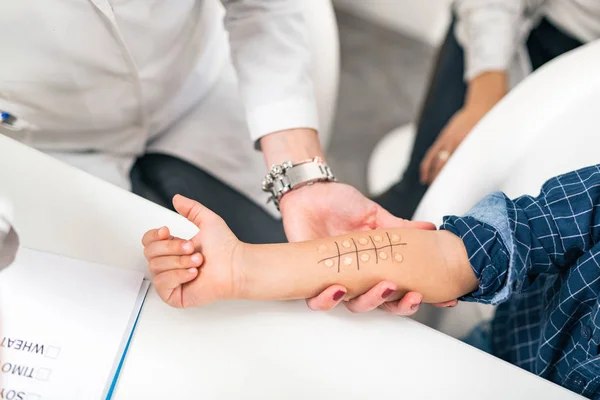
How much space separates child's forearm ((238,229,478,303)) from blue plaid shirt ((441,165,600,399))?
0.02 m

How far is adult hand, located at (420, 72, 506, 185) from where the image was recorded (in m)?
0.93

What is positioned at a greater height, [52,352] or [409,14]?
[409,14]

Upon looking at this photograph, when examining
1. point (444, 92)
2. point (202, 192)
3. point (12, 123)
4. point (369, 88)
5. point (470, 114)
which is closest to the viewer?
point (12, 123)

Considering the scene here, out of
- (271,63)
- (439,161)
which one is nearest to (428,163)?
(439,161)

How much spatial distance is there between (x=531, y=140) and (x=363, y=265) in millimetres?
331

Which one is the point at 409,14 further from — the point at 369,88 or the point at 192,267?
the point at 192,267

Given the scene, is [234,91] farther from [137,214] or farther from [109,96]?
[137,214]

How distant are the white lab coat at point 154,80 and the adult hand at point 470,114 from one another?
1.12ft

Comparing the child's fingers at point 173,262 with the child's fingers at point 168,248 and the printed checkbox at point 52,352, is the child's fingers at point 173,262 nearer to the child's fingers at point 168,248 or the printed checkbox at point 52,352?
the child's fingers at point 168,248

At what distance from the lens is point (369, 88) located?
170 cm

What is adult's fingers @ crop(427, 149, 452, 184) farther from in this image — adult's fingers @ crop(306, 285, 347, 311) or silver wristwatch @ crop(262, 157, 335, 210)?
adult's fingers @ crop(306, 285, 347, 311)

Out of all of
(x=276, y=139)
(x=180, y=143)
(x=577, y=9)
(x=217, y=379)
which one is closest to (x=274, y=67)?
(x=276, y=139)

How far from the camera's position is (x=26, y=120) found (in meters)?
0.66

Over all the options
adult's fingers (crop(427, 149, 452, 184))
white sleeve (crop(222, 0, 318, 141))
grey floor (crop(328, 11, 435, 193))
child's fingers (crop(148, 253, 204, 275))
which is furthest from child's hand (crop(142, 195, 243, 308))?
grey floor (crop(328, 11, 435, 193))
